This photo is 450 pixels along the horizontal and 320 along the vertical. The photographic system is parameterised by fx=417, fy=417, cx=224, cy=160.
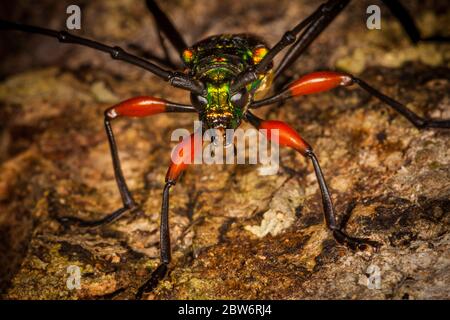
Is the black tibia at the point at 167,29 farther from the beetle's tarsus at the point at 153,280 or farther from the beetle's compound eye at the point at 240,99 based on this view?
the beetle's tarsus at the point at 153,280

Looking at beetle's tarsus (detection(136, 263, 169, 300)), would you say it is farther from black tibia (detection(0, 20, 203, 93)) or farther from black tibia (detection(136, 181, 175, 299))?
black tibia (detection(0, 20, 203, 93))

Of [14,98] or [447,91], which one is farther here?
[14,98]

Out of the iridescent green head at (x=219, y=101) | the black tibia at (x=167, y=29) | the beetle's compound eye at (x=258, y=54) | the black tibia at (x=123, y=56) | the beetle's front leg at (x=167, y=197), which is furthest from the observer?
the black tibia at (x=167, y=29)

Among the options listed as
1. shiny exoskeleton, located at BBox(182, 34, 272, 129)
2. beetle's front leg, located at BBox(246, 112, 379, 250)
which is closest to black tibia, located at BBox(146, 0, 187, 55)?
shiny exoskeleton, located at BBox(182, 34, 272, 129)

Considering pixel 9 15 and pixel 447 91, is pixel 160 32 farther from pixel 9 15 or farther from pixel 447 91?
pixel 447 91

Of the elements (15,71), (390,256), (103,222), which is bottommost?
(390,256)

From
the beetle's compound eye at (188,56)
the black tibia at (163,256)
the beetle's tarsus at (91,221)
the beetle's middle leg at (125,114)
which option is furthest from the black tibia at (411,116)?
the beetle's tarsus at (91,221)

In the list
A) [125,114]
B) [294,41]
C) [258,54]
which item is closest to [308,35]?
[258,54]

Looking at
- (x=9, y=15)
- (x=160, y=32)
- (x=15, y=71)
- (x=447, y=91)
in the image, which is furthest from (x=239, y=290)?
(x=9, y=15)
